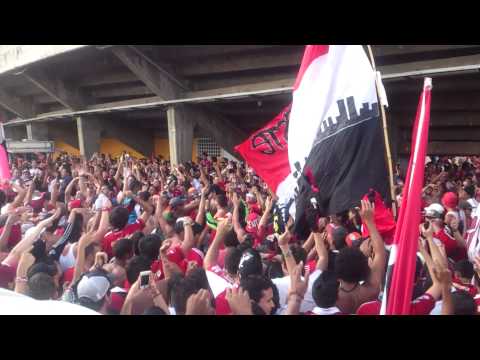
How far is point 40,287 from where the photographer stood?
3.34m

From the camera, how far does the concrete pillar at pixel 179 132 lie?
53.7ft

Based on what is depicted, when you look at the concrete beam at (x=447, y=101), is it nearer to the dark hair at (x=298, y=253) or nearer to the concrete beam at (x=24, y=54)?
the concrete beam at (x=24, y=54)

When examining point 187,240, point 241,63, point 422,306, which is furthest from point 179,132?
point 422,306

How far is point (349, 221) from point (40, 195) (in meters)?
5.19

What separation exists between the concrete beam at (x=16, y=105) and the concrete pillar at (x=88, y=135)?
6025 millimetres

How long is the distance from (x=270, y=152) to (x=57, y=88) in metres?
17.4

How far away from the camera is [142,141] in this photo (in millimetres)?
23734

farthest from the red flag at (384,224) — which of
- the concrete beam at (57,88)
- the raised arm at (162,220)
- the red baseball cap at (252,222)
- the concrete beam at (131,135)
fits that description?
the concrete beam at (131,135)

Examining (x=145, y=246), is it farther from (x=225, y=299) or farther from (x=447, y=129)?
(x=447, y=129)

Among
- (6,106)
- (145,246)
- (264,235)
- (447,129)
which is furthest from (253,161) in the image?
(6,106)

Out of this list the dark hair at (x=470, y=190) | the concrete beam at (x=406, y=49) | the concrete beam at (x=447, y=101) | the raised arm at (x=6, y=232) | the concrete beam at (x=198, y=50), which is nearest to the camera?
the raised arm at (x=6, y=232)

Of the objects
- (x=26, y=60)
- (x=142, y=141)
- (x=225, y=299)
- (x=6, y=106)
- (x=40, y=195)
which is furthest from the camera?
(x=6, y=106)

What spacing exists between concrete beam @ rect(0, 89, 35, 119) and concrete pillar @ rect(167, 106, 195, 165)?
12.7 meters

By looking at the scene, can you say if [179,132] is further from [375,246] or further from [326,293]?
[326,293]
